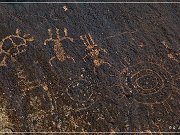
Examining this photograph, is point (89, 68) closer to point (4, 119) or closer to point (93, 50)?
point (93, 50)

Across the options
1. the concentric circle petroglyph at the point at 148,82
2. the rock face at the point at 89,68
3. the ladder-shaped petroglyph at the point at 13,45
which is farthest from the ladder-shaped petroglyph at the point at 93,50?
the ladder-shaped petroglyph at the point at 13,45

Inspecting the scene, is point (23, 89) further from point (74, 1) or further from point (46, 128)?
point (74, 1)

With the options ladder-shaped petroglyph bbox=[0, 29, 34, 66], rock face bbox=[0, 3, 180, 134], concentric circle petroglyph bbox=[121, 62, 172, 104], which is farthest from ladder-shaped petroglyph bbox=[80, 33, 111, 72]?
ladder-shaped petroglyph bbox=[0, 29, 34, 66]

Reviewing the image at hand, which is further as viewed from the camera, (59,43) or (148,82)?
(59,43)

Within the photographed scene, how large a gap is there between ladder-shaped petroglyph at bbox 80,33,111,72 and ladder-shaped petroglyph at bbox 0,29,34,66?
1.29 feet

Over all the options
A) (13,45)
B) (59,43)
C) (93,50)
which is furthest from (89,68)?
(13,45)

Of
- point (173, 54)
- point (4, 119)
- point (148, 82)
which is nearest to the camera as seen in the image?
point (4, 119)

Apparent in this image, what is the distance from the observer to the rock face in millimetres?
2645

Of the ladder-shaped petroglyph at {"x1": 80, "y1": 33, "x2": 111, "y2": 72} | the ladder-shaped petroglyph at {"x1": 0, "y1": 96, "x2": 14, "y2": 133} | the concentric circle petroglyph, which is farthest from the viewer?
the ladder-shaped petroglyph at {"x1": 80, "y1": 33, "x2": 111, "y2": 72}

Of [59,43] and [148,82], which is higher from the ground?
[59,43]

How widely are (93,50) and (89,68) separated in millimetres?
165

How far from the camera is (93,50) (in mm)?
3000

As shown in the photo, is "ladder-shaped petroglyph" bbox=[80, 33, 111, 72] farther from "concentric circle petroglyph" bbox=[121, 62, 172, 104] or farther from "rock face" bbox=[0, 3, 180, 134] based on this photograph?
"concentric circle petroglyph" bbox=[121, 62, 172, 104]

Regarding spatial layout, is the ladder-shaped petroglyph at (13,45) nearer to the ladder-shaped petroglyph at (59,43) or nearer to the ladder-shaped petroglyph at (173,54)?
the ladder-shaped petroglyph at (59,43)
